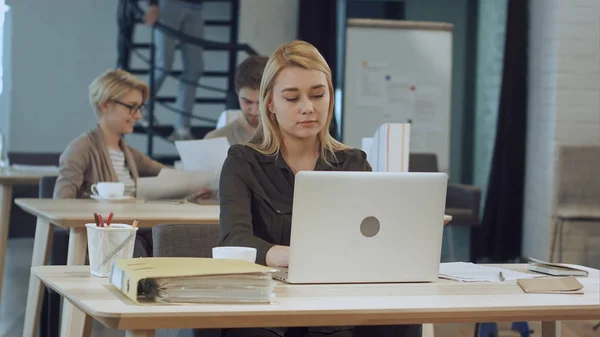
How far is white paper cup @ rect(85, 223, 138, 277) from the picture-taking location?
74.2 inches

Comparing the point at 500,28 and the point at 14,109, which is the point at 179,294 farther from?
the point at 14,109

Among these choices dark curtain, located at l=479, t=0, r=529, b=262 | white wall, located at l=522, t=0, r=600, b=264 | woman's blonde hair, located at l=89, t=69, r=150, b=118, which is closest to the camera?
woman's blonde hair, located at l=89, t=69, r=150, b=118

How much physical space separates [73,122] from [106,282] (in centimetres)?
686

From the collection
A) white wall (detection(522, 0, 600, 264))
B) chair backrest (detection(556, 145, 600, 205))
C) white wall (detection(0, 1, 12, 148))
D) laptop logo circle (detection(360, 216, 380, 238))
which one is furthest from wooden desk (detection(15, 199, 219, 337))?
white wall (detection(0, 1, 12, 148))

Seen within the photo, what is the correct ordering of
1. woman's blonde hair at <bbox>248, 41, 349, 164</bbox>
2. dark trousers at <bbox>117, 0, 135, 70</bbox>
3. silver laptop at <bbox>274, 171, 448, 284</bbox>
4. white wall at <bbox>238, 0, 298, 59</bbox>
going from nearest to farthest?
1. silver laptop at <bbox>274, 171, 448, 284</bbox>
2. woman's blonde hair at <bbox>248, 41, 349, 164</bbox>
3. dark trousers at <bbox>117, 0, 135, 70</bbox>
4. white wall at <bbox>238, 0, 298, 59</bbox>

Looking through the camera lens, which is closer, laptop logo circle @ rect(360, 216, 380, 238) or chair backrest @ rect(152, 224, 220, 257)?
laptop logo circle @ rect(360, 216, 380, 238)

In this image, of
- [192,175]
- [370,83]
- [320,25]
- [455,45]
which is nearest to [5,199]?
[192,175]

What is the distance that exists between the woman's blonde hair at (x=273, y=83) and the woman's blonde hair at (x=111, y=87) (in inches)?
70.2

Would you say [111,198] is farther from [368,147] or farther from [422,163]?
[422,163]

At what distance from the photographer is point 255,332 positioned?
192 centimetres

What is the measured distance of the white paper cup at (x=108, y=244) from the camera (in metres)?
1.89

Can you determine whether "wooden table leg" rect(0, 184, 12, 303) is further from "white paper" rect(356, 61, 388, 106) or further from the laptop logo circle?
"white paper" rect(356, 61, 388, 106)

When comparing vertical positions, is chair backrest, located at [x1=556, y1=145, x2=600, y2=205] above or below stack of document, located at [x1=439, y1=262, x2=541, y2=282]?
above

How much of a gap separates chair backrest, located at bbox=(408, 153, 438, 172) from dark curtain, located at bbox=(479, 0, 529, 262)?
47.7 inches
